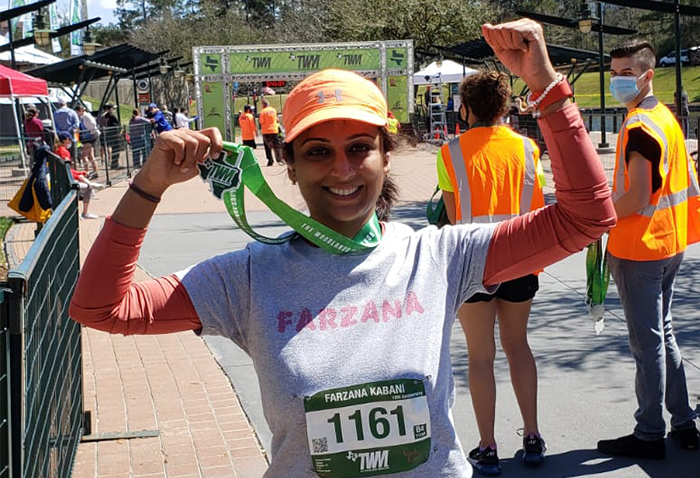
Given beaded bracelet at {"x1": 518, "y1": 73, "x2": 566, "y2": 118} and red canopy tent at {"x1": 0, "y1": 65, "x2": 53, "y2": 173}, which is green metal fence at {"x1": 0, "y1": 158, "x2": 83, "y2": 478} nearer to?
beaded bracelet at {"x1": 518, "y1": 73, "x2": 566, "y2": 118}

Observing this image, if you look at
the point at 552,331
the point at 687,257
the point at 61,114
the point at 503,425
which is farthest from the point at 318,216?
the point at 61,114

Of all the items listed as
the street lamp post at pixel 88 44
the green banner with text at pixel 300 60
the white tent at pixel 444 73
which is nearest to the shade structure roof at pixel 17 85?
the street lamp post at pixel 88 44

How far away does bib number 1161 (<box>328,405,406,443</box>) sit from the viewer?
6.67 ft

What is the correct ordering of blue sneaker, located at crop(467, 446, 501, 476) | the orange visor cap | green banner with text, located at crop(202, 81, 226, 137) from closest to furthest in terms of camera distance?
the orange visor cap < blue sneaker, located at crop(467, 446, 501, 476) < green banner with text, located at crop(202, 81, 226, 137)

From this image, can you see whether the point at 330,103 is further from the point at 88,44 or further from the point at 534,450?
the point at 88,44

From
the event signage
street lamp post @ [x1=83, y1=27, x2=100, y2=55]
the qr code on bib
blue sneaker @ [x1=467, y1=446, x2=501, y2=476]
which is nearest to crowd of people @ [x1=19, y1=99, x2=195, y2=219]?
street lamp post @ [x1=83, y1=27, x2=100, y2=55]

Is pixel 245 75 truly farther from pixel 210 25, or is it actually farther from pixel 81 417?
pixel 210 25

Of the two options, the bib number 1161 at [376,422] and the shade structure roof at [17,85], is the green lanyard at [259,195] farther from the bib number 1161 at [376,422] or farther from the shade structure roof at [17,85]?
the shade structure roof at [17,85]

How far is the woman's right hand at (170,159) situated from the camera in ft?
6.57

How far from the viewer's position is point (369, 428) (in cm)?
205

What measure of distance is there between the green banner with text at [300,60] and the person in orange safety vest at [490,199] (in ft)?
101

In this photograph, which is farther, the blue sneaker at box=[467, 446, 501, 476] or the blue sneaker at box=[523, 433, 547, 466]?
the blue sneaker at box=[523, 433, 547, 466]

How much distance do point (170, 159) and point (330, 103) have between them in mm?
369

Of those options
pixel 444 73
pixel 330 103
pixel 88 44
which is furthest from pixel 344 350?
pixel 444 73
